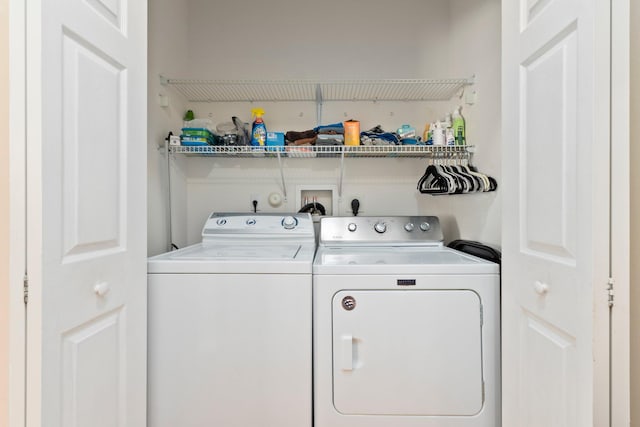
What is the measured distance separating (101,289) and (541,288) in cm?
133

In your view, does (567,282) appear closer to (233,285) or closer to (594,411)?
(594,411)

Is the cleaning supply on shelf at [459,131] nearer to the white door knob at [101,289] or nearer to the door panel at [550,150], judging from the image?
the door panel at [550,150]

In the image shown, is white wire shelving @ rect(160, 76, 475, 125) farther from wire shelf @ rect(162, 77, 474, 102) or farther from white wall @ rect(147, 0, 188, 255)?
white wall @ rect(147, 0, 188, 255)

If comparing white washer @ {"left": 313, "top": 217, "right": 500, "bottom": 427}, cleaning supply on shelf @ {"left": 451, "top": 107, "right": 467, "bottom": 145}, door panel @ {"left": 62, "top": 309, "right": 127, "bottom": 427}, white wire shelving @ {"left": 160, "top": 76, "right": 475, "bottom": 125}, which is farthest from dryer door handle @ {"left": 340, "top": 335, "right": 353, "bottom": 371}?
white wire shelving @ {"left": 160, "top": 76, "right": 475, "bottom": 125}

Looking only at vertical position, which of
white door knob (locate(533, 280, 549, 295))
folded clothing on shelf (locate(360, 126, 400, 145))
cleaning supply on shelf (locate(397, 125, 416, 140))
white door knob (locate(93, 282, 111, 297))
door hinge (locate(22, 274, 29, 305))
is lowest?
white door knob (locate(93, 282, 111, 297))

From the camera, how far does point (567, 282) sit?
2.94 feet

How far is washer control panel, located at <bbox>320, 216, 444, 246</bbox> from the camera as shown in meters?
1.99

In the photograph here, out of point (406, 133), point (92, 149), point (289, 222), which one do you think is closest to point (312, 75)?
point (406, 133)

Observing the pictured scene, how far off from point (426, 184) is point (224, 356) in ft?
4.71

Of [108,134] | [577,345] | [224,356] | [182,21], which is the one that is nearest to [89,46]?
[108,134]

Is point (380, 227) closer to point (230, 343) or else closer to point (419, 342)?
point (419, 342)

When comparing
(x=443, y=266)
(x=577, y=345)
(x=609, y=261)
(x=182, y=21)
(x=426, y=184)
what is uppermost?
(x=182, y=21)
